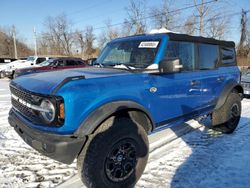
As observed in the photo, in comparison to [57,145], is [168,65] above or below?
above

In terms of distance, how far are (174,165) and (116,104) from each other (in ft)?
5.09

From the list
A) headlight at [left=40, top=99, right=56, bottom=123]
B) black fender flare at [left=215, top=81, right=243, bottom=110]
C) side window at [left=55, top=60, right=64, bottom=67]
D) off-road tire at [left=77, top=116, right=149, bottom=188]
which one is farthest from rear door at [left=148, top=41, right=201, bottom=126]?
side window at [left=55, top=60, right=64, bottom=67]

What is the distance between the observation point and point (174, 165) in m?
3.99

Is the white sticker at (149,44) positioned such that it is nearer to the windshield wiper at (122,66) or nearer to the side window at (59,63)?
the windshield wiper at (122,66)

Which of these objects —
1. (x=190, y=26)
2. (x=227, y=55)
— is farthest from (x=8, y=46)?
(x=227, y=55)

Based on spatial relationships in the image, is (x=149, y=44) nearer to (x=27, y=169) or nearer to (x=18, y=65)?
(x=27, y=169)

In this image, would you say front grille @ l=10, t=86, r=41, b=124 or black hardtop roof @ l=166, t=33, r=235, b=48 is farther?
black hardtop roof @ l=166, t=33, r=235, b=48

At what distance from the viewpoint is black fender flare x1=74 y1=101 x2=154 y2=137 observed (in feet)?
9.43

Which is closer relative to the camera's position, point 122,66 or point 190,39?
point 122,66

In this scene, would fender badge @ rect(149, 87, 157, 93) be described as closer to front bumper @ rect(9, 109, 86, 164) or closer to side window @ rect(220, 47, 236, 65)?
front bumper @ rect(9, 109, 86, 164)

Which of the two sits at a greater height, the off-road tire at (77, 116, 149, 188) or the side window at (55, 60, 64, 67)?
the side window at (55, 60, 64, 67)

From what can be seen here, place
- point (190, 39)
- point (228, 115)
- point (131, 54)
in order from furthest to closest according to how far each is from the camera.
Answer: point (228, 115), point (190, 39), point (131, 54)

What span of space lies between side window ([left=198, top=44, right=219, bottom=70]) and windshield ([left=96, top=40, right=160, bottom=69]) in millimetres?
1120

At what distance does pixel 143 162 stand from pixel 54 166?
4.59 feet
